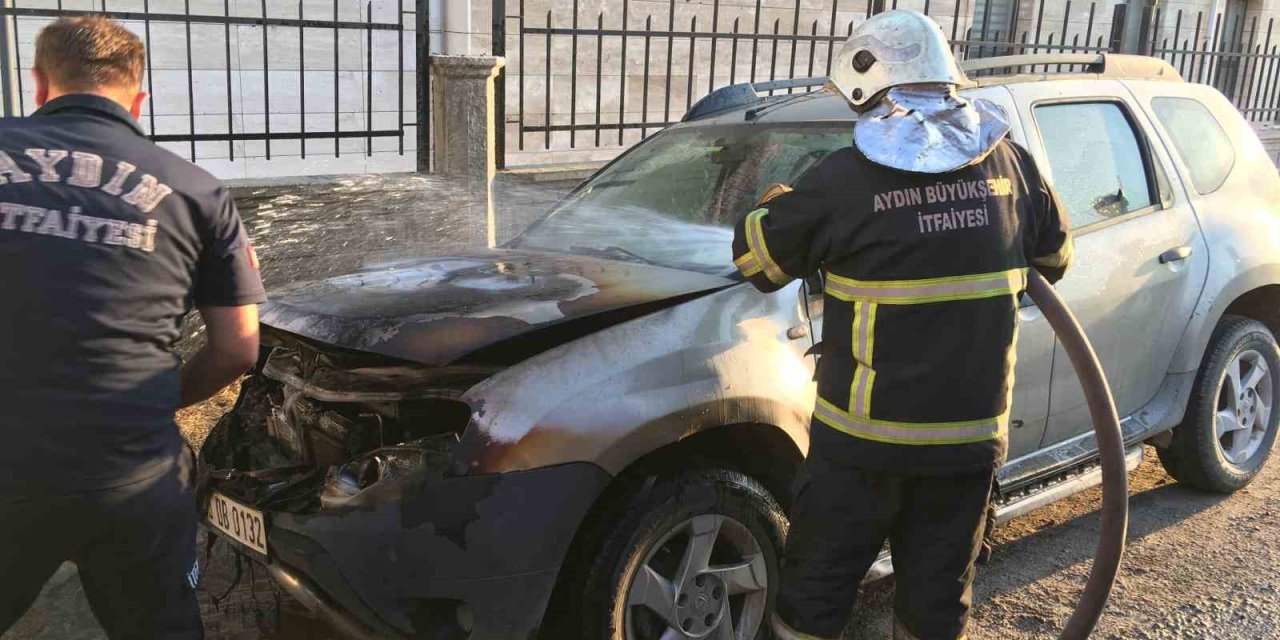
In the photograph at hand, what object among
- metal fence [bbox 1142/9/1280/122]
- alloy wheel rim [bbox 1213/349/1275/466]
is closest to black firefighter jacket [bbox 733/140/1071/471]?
alloy wheel rim [bbox 1213/349/1275/466]

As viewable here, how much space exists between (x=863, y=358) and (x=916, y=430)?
206mm

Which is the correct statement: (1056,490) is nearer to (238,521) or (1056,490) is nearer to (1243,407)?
(1243,407)

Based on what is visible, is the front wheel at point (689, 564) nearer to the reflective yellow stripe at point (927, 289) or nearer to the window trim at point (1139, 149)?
the reflective yellow stripe at point (927, 289)

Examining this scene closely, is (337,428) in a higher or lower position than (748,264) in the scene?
lower

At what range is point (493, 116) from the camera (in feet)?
23.2

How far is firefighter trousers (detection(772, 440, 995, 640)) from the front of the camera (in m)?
2.48

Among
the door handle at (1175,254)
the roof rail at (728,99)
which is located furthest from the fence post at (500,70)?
the door handle at (1175,254)

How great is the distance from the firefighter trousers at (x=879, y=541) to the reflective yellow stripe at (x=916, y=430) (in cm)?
9

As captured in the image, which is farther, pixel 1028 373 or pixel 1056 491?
pixel 1056 491

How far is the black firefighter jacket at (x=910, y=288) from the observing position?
7.72 ft

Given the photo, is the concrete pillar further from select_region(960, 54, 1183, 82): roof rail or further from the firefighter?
the firefighter

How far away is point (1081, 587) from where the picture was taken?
3762 mm

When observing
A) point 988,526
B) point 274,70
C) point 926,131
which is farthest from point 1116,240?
point 274,70

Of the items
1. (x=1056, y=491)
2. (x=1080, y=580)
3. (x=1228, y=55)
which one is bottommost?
(x=1080, y=580)
